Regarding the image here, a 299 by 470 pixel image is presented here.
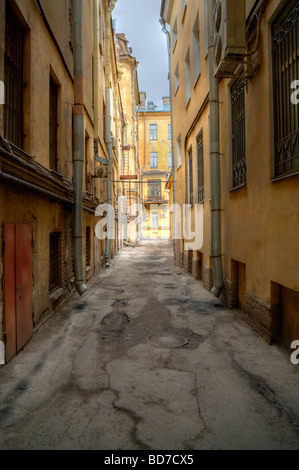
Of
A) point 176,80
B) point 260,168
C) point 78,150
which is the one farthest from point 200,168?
point 176,80

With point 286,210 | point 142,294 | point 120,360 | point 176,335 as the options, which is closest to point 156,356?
point 120,360

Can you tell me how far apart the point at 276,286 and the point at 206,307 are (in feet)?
8.32

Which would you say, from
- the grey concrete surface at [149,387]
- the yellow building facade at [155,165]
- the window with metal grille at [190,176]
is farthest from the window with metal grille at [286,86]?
the yellow building facade at [155,165]

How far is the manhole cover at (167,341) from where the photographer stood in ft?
15.4

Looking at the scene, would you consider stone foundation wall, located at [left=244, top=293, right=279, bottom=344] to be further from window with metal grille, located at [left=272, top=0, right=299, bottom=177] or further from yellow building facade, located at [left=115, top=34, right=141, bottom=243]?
yellow building facade, located at [left=115, top=34, right=141, bottom=243]

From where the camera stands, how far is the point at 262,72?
468cm

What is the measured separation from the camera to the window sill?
6.11 meters

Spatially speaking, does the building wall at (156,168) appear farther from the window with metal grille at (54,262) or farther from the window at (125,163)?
the window with metal grille at (54,262)

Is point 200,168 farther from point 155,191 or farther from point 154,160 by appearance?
point 154,160

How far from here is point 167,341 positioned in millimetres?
4855

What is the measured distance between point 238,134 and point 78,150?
3.78m

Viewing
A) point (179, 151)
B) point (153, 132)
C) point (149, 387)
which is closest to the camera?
point (149, 387)

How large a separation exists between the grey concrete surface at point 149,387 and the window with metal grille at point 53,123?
3.28m

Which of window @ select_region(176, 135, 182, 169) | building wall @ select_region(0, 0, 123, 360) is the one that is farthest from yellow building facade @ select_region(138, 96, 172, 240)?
building wall @ select_region(0, 0, 123, 360)
